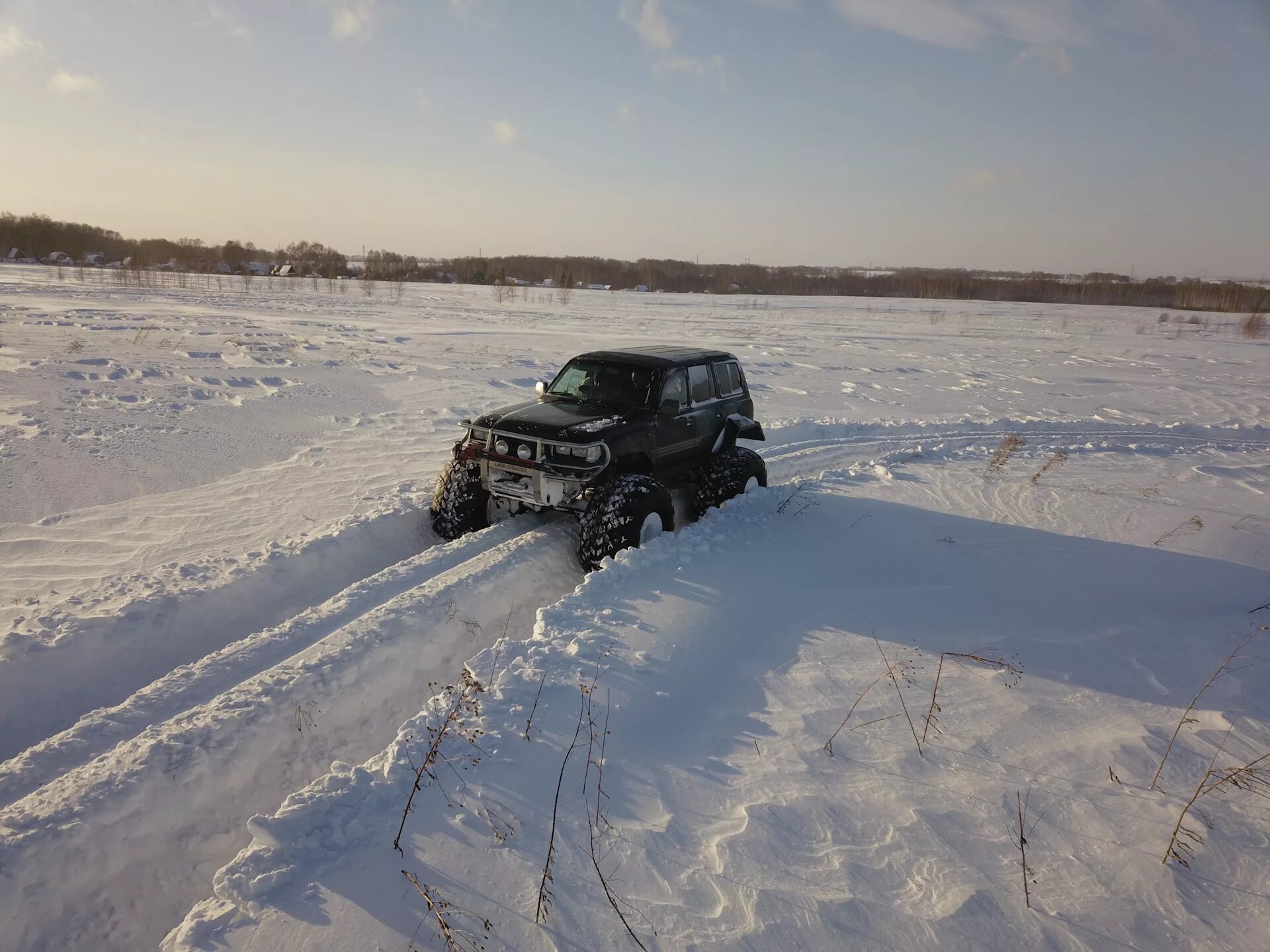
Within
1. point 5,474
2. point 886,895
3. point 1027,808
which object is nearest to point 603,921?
point 886,895

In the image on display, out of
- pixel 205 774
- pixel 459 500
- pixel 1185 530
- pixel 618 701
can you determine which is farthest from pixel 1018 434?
pixel 205 774

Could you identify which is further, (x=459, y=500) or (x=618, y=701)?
(x=459, y=500)

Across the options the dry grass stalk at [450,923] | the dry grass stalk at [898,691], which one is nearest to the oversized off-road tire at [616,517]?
the dry grass stalk at [898,691]

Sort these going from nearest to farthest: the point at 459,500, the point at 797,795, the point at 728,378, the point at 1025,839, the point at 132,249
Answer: the point at 1025,839
the point at 797,795
the point at 459,500
the point at 728,378
the point at 132,249

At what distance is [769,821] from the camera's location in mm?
3229

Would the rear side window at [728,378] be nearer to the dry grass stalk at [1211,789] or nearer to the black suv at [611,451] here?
the black suv at [611,451]

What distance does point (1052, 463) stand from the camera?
10133mm

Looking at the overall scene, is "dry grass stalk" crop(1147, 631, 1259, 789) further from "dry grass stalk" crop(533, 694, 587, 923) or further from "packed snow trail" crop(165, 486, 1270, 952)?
"dry grass stalk" crop(533, 694, 587, 923)

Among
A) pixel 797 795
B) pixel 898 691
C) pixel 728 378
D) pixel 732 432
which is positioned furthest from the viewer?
pixel 728 378

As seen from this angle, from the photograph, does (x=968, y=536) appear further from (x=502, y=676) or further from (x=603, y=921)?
(x=603, y=921)

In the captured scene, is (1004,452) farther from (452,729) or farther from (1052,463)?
(452,729)

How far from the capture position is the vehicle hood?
6102mm

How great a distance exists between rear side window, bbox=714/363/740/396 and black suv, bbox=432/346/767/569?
0.02m

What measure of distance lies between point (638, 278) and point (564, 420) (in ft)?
201
